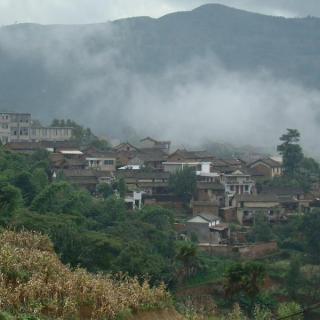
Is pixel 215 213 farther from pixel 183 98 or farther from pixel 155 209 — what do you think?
pixel 183 98

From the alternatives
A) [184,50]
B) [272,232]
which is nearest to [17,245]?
[272,232]

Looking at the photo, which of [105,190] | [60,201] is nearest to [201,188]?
[105,190]

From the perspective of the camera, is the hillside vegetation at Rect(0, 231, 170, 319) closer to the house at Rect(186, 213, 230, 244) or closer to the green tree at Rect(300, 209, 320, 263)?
the green tree at Rect(300, 209, 320, 263)

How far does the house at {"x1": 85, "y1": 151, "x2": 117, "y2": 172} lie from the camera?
159 feet

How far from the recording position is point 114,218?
3494 cm

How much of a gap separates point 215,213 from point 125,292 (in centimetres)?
2311

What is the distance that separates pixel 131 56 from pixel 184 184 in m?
112

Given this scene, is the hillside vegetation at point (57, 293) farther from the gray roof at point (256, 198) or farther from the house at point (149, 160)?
the house at point (149, 160)

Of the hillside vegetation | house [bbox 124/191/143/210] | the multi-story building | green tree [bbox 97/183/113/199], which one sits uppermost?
the multi-story building

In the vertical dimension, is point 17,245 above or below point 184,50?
below

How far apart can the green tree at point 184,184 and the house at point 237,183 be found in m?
2.70

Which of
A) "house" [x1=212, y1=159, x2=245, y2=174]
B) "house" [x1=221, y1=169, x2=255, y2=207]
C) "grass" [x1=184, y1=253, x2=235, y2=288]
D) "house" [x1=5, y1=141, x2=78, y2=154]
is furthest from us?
"house" [x1=5, y1=141, x2=78, y2=154]

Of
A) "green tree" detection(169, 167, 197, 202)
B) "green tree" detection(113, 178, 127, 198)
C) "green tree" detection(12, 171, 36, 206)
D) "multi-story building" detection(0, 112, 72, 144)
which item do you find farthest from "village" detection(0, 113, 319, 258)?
"multi-story building" detection(0, 112, 72, 144)

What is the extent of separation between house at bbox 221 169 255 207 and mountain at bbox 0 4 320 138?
57.9 m
